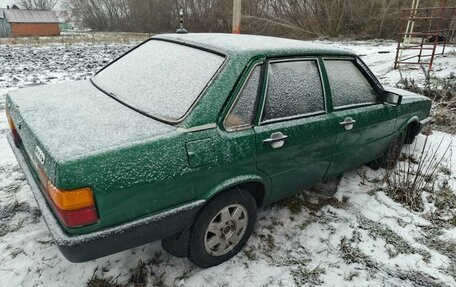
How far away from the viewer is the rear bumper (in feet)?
5.76

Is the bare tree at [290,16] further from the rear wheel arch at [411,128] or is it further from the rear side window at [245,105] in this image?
the rear side window at [245,105]

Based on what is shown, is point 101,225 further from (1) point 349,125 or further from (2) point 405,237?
(2) point 405,237

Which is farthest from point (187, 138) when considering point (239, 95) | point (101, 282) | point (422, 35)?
point (422, 35)

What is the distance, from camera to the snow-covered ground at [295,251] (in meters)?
2.37

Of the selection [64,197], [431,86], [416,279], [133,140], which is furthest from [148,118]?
[431,86]

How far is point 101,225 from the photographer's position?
178cm

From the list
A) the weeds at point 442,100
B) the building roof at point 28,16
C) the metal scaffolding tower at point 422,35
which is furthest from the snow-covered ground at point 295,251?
the building roof at point 28,16

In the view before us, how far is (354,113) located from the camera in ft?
9.84

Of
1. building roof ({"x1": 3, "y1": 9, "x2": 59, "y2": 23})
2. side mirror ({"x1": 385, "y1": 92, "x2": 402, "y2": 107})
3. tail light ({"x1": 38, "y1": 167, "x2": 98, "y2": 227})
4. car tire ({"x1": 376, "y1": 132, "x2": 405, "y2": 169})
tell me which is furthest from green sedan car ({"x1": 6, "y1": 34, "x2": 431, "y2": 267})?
building roof ({"x1": 3, "y1": 9, "x2": 59, "y2": 23})

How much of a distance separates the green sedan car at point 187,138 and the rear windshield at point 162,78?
11 millimetres

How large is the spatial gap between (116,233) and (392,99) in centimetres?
287

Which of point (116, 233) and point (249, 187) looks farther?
point (249, 187)

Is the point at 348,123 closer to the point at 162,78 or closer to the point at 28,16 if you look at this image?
the point at 162,78

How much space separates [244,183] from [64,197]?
1.18 m
